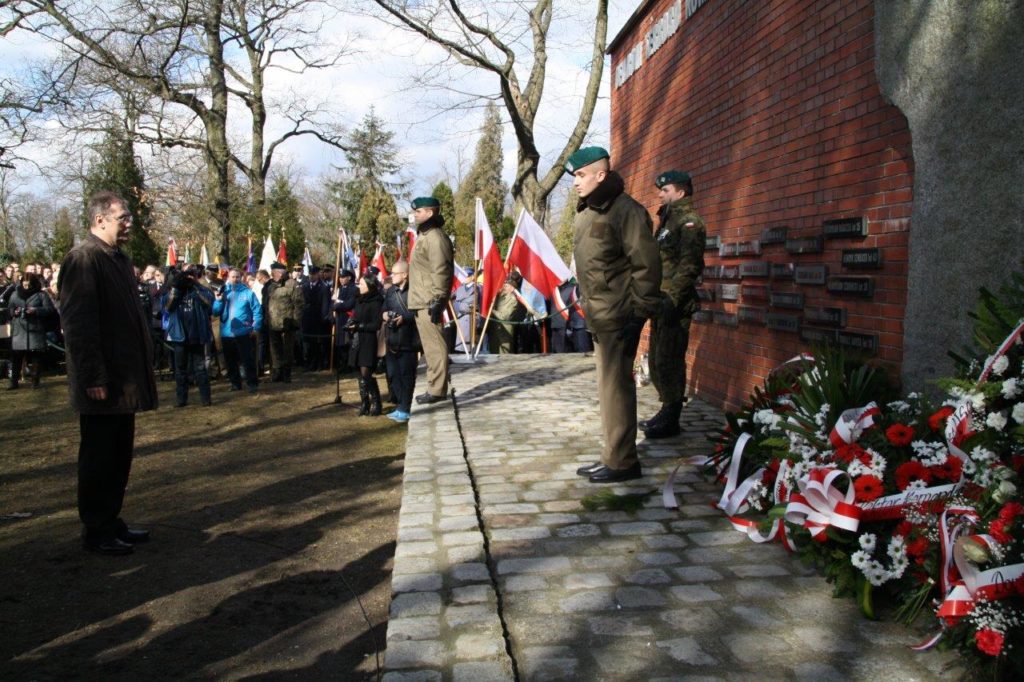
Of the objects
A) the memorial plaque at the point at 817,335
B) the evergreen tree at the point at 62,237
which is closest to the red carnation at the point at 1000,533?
the memorial plaque at the point at 817,335

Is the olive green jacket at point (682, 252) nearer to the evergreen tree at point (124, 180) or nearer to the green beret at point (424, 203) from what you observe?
the green beret at point (424, 203)

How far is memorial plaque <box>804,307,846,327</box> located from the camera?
5387 millimetres

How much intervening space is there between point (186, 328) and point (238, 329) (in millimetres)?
1306

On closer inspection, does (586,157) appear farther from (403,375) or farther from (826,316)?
(403,375)

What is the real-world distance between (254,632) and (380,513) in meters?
2.07

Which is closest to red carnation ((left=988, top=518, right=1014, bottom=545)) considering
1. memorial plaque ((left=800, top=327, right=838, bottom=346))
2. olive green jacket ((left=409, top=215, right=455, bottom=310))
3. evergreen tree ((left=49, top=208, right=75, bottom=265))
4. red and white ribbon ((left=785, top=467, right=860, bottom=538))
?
red and white ribbon ((left=785, top=467, right=860, bottom=538))

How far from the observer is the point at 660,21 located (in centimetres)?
971

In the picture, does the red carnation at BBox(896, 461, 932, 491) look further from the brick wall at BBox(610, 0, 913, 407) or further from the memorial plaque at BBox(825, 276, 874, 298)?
the memorial plaque at BBox(825, 276, 874, 298)

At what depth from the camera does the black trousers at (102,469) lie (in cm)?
473

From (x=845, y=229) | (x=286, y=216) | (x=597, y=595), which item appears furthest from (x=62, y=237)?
(x=597, y=595)

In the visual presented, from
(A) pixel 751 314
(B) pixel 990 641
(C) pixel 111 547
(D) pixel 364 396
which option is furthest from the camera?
(D) pixel 364 396

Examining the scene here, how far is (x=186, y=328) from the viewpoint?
420 inches

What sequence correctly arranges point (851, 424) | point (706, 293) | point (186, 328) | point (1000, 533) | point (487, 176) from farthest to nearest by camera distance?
point (487, 176) → point (186, 328) → point (706, 293) → point (851, 424) → point (1000, 533)

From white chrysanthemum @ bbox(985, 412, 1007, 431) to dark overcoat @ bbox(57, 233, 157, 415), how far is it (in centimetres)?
439
